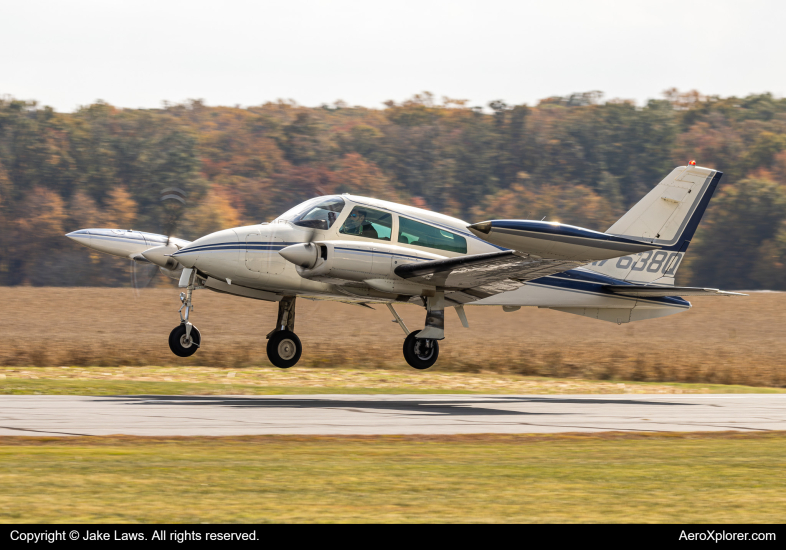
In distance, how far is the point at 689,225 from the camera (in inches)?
1003

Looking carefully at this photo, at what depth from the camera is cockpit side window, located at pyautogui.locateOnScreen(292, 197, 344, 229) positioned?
21.5 meters

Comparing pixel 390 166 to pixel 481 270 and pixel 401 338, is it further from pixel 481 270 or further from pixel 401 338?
pixel 481 270

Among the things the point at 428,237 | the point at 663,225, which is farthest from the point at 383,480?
the point at 663,225

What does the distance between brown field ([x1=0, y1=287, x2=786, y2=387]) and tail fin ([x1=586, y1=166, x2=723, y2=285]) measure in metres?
8.50

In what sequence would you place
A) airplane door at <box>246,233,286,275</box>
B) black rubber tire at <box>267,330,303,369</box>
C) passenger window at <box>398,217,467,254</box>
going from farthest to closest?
black rubber tire at <box>267,330,303,369</box> → passenger window at <box>398,217,467,254</box> → airplane door at <box>246,233,286,275</box>

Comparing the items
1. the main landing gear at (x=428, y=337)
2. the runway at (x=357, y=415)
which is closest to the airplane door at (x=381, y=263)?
the main landing gear at (x=428, y=337)

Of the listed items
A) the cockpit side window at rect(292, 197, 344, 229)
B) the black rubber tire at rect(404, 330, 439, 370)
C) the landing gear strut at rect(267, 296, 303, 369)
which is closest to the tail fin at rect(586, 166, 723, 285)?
the black rubber tire at rect(404, 330, 439, 370)

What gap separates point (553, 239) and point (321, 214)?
6.17 m

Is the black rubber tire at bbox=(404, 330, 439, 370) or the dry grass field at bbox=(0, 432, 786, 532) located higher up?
the dry grass field at bbox=(0, 432, 786, 532)

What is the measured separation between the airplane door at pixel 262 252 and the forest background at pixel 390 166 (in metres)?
38.3

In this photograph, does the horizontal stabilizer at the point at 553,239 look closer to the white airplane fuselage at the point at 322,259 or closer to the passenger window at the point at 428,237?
the white airplane fuselage at the point at 322,259

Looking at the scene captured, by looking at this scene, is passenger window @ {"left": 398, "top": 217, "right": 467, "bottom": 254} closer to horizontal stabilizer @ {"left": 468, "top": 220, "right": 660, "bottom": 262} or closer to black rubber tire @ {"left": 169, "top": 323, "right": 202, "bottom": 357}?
horizontal stabilizer @ {"left": 468, "top": 220, "right": 660, "bottom": 262}

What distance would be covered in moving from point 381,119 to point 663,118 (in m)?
31.7
